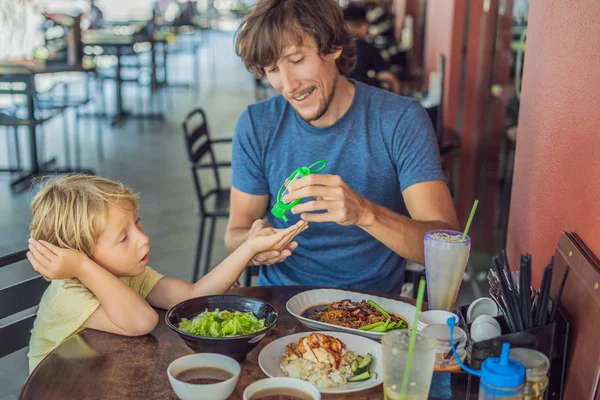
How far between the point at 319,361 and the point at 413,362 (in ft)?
0.94

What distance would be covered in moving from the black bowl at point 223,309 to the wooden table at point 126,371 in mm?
58

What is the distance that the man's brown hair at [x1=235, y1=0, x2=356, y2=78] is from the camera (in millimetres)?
2133

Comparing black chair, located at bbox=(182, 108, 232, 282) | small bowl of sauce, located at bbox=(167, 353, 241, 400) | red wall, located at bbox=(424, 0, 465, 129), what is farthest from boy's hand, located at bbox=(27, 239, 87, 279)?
red wall, located at bbox=(424, 0, 465, 129)

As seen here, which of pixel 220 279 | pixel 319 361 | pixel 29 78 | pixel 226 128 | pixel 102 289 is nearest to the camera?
pixel 319 361

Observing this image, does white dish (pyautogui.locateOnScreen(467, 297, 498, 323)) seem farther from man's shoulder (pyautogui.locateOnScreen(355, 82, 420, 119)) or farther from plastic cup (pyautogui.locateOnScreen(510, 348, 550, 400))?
man's shoulder (pyautogui.locateOnScreen(355, 82, 420, 119))

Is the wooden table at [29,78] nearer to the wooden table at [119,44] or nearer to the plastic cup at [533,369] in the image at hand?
the wooden table at [119,44]

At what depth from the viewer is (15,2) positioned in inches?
276

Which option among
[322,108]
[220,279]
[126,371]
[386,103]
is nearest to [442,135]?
[386,103]

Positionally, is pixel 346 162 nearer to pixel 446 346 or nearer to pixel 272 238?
pixel 272 238

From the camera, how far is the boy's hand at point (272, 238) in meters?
1.88

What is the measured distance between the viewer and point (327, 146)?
228cm

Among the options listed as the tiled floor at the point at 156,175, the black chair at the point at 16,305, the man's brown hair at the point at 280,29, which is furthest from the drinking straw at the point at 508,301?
the tiled floor at the point at 156,175

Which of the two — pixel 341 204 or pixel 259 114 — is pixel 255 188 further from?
pixel 341 204

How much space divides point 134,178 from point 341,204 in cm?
500
